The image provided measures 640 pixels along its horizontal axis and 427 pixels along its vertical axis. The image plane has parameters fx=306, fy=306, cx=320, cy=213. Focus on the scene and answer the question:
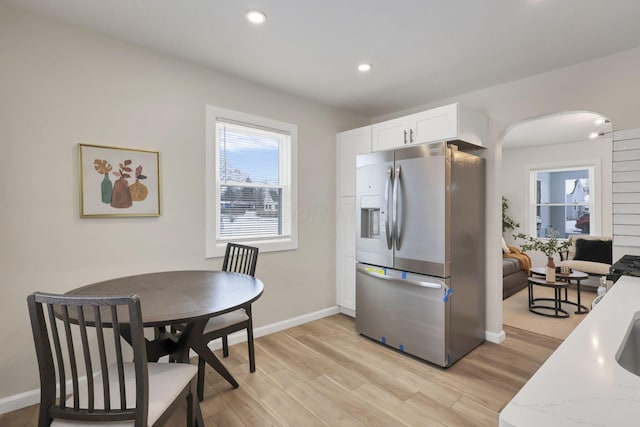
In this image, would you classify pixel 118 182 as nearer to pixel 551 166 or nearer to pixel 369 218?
pixel 369 218

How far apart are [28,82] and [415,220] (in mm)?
3004

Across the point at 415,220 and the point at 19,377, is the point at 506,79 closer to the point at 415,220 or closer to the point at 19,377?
the point at 415,220

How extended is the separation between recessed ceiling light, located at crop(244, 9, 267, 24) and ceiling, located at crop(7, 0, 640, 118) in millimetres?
42

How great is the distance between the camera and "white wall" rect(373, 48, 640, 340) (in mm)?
2387

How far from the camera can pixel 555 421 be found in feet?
1.88

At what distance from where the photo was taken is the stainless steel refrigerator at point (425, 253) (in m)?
2.58

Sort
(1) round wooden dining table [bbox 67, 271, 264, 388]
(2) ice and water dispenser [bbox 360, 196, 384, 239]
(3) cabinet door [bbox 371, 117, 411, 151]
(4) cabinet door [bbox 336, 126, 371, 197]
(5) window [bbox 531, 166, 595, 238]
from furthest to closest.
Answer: (5) window [bbox 531, 166, 595, 238] < (4) cabinet door [bbox 336, 126, 371, 197] < (2) ice and water dispenser [bbox 360, 196, 384, 239] < (3) cabinet door [bbox 371, 117, 411, 151] < (1) round wooden dining table [bbox 67, 271, 264, 388]

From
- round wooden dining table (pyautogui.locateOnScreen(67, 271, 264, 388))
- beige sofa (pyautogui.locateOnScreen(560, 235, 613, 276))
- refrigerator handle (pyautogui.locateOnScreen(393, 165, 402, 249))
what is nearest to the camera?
round wooden dining table (pyautogui.locateOnScreen(67, 271, 264, 388))

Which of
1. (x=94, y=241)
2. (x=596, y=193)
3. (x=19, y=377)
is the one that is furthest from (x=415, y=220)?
(x=596, y=193)

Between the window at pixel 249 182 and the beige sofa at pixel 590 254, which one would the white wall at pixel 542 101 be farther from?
the beige sofa at pixel 590 254

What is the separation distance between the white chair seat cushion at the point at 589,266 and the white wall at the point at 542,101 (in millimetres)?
2757

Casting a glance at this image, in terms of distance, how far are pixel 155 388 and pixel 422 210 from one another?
225cm

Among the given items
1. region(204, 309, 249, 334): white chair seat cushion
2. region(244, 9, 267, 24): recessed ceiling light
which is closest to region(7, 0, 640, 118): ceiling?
region(244, 9, 267, 24): recessed ceiling light

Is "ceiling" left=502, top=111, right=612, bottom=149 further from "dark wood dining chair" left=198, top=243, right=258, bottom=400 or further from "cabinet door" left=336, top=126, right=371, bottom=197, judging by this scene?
"dark wood dining chair" left=198, top=243, right=258, bottom=400
